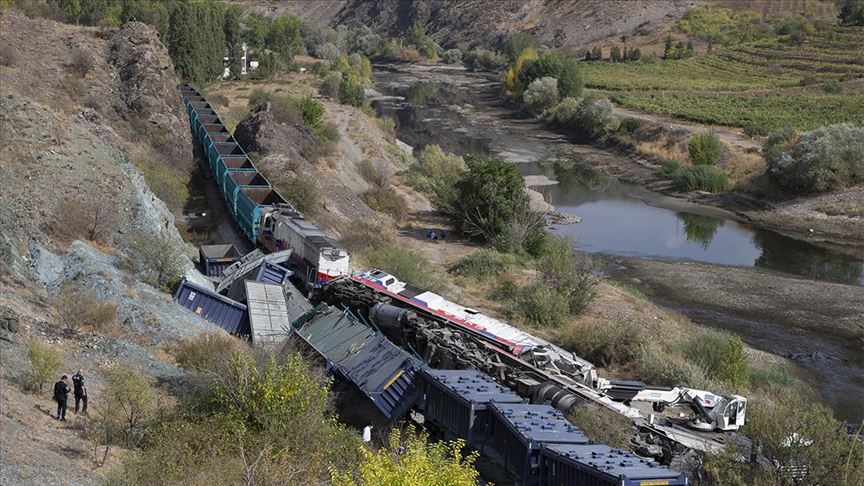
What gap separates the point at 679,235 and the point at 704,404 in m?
34.1

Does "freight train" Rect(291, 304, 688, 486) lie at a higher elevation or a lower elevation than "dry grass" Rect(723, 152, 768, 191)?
higher

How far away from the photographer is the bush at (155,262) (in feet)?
90.6

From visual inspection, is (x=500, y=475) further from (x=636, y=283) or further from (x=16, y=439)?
(x=636, y=283)

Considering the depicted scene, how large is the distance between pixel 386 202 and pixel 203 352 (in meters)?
28.8

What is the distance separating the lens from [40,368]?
59.3 feet

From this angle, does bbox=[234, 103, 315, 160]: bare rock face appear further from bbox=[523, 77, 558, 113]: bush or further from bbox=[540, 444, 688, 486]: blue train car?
bbox=[523, 77, 558, 113]: bush

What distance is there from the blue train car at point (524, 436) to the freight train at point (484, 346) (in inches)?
73.8

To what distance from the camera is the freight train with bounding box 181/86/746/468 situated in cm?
2097

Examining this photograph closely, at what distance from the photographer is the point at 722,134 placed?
7962cm

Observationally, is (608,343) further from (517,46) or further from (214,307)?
(517,46)

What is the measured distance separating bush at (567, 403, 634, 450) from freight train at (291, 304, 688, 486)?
71 cm

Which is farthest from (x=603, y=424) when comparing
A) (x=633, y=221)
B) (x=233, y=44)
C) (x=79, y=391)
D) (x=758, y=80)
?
(x=758, y=80)

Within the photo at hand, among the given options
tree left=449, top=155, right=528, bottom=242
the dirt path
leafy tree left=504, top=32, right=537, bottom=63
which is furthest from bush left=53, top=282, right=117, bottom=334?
leafy tree left=504, top=32, right=537, bottom=63

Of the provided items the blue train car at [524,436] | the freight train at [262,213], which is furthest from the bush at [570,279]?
the blue train car at [524,436]
